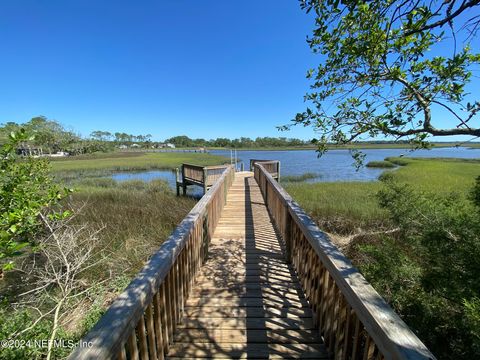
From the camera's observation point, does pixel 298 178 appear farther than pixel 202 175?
Yes

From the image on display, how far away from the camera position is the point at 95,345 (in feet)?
3.56

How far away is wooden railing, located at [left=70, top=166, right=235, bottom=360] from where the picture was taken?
1.17 m

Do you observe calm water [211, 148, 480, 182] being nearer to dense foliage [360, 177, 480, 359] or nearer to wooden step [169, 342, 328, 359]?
dense foliage [360, 177, 480, 359]

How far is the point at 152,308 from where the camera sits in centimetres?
182

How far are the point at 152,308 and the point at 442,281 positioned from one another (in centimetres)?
357

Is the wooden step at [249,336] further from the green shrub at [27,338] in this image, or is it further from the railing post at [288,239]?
the green shrub at [27,338]

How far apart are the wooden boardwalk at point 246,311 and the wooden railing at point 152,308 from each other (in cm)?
20

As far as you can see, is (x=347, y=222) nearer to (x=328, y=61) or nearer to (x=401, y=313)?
(x=401, y=313)

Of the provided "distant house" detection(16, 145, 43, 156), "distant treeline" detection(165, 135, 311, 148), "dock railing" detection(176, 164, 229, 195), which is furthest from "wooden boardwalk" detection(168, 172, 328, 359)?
"distant treeline" detection(165, 135, 311, 148)

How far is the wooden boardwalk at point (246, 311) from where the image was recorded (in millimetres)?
2213

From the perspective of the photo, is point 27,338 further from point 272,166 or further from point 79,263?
point 272,166

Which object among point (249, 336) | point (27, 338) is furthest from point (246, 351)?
point (27, 338)

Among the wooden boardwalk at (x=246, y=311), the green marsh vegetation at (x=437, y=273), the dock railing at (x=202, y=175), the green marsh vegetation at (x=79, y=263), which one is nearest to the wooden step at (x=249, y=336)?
the wooden boardwalk at (x=246, y=311)

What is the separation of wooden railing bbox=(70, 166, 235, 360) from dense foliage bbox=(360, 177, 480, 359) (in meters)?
2.63
